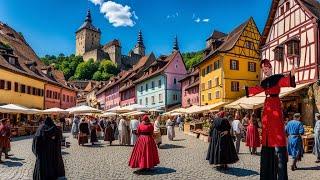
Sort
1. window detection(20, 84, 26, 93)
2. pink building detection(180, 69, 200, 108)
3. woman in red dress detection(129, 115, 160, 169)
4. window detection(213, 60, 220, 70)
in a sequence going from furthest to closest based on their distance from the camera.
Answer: pink building detection(180, 69, 200, 108)
window detection(213, 60, 220, 70)
window detection(20, 84, 26, 93)
woman in red dress detection(129, 115, 160, 169)

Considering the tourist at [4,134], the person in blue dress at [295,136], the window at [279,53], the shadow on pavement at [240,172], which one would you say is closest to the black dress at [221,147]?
the shadow on pavement at [240,172]

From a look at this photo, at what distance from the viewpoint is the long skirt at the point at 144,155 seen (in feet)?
40.1

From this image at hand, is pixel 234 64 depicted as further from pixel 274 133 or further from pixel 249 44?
pixel 274 133

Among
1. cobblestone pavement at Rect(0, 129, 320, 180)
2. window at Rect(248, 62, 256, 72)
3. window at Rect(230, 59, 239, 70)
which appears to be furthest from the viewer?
window at Rect(248, 62, 256, 72)

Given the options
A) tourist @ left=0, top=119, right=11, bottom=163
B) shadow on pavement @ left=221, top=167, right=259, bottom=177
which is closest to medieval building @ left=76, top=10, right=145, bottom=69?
tourist @ left=0, top=119, right=11, bottom=163

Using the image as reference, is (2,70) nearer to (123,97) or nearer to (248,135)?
(248,135)

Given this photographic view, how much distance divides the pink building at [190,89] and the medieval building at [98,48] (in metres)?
90.0

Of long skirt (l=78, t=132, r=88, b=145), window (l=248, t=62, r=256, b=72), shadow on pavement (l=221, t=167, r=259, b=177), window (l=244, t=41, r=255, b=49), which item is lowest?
shadow on pavement (l=221, t=167, r=259, b=177)

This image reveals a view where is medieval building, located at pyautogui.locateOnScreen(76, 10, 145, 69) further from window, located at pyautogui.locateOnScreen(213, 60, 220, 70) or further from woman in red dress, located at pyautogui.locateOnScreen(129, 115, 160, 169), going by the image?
woman in red dress, located at pyautogui.locateOnScreen(129, 115, 160, 169)

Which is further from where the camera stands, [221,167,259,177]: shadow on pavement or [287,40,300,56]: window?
[287,40,300,56]: window

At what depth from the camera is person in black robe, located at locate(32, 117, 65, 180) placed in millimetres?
9336

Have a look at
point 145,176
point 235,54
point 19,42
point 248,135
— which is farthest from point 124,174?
point 19,42

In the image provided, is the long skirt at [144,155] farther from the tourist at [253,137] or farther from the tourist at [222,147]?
the tourist at [253,137]

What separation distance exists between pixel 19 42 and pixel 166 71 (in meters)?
21.8
